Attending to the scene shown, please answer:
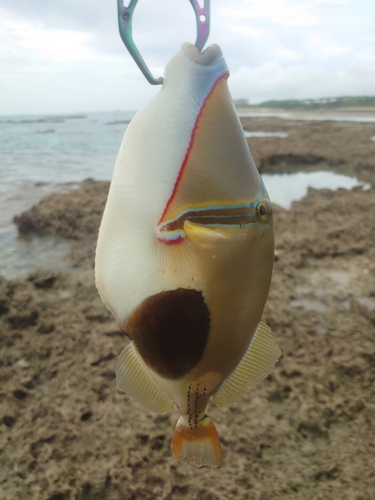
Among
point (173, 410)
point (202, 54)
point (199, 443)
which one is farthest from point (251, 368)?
point (173, 410)

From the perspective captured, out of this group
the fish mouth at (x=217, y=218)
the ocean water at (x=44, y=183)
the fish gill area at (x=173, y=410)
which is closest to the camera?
the fish mouth at (x=217, y=218)

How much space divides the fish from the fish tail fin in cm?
25

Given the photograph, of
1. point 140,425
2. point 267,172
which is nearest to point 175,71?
point 140,425

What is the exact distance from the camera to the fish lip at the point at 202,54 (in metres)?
0.60

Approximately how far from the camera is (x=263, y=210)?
618 mm

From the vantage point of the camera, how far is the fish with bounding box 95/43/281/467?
0.58 m

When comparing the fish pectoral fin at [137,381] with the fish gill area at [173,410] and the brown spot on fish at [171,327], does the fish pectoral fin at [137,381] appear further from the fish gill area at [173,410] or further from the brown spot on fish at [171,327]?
the fish gill area at [173,410]

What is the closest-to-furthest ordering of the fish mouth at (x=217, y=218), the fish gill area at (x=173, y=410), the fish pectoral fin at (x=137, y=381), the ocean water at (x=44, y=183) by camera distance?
the fish mouth at (x=217, y=218)
the fish pectoral fin at (x=137, y=381)
the fish gill area at (x=173, y=410)
the ocean water at (x=44, y=183)

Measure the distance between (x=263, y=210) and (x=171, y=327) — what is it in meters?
0.23

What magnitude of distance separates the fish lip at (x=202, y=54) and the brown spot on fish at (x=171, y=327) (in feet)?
1.11

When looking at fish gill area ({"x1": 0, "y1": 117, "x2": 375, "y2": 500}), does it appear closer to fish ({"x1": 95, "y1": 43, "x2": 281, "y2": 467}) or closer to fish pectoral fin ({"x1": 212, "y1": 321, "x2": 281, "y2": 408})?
fish pectoral fin ({"x1": 212, "y1": 321, "x2": 281, "y2": 408})

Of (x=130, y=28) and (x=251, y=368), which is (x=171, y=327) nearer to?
(x=251, y=368)

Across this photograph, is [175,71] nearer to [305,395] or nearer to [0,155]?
[305,395]

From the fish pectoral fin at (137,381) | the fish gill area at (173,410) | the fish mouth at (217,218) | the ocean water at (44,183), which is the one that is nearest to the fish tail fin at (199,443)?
the fish pectoral fin at (137,381)
